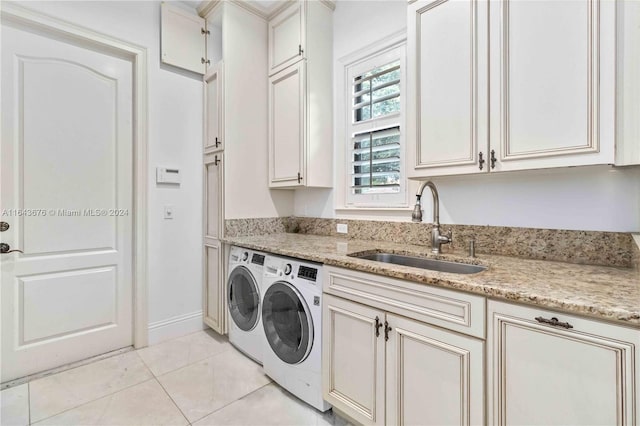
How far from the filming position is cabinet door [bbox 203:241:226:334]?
247 centimetres

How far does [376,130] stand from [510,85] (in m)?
1.02

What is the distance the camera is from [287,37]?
247 cm

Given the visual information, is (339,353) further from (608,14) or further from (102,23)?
(102,23)

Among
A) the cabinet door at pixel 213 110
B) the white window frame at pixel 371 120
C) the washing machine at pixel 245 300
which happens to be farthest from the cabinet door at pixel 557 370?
the cabinet door at pixel 213 110

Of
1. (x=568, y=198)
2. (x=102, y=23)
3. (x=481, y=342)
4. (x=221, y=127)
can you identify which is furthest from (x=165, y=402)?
(x=102, y=23)

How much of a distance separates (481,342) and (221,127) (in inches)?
89.9

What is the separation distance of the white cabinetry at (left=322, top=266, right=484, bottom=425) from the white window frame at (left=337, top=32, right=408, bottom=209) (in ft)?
2.91

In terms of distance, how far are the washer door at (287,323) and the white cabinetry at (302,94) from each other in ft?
3.10

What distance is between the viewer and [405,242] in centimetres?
207

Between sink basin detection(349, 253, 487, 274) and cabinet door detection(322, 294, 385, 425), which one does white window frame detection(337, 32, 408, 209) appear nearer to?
sink basin detection(349, 253, 487, 274)

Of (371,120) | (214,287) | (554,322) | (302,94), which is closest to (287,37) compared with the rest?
(302,94)

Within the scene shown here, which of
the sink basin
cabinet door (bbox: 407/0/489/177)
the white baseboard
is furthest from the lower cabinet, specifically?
the white baseboard

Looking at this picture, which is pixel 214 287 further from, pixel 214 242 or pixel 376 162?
pixel 376 162

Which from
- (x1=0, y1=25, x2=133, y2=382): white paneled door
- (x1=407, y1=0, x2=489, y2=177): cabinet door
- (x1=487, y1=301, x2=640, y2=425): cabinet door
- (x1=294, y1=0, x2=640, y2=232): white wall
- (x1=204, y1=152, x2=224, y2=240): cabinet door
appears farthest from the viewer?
(x1=204, y1=152, x2=224, y2=240): cabinet door
